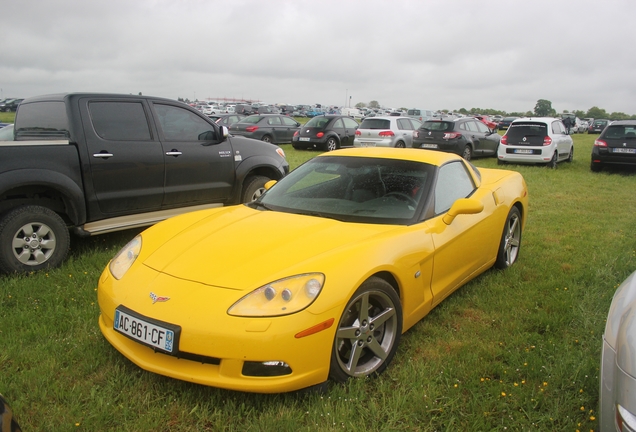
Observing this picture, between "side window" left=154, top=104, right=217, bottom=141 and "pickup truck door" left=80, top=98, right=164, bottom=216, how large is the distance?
22 centimetres

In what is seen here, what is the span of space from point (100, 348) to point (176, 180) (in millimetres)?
2938

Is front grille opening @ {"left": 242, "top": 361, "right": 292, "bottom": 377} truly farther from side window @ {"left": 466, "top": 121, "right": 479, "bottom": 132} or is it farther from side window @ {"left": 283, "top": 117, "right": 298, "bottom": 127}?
side window @ {"left": 283, "top": 117, "right": 298, "bottom": 127}

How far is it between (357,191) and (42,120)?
368 centimetres

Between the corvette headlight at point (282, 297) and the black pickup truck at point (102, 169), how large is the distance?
3.02 meters

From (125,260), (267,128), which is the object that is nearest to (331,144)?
(267,128)

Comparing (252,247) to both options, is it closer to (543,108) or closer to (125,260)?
(125,260)

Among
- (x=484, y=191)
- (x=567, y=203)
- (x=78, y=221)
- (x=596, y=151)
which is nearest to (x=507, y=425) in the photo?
(x=484, y=191)

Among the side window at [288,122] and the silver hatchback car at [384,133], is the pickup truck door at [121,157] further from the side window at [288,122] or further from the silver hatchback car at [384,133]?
the side window at [288,122]

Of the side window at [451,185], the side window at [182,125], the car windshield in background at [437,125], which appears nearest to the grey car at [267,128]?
the car windshield in background at [437,125]

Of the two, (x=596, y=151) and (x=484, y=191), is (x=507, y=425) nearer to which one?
(x=484, y=191)

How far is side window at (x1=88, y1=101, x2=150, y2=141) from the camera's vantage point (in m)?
5.34

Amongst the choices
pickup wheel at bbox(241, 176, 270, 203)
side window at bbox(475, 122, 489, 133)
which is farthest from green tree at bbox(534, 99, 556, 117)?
pickup wheel at bbox(241, 176, 270, 203)

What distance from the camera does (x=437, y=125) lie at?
16656mm

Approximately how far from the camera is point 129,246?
3.48 metres
